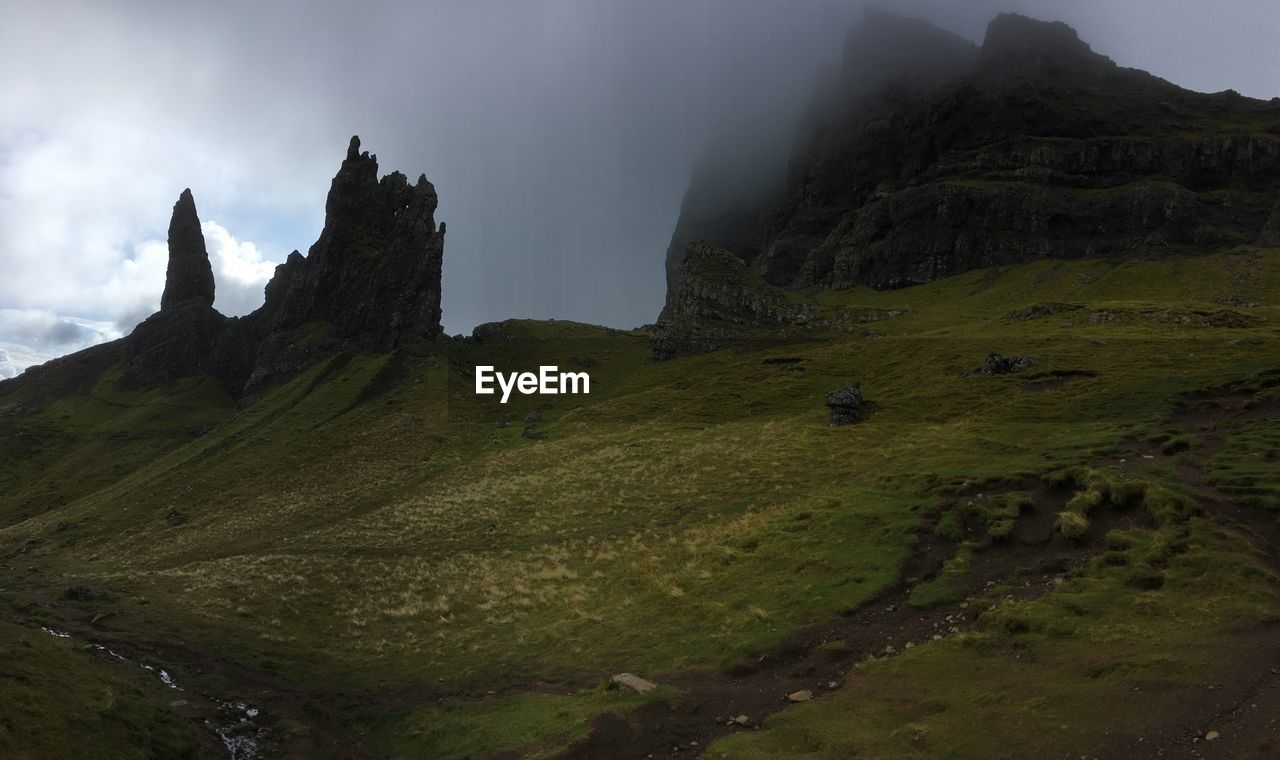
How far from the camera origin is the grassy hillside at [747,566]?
753 inches

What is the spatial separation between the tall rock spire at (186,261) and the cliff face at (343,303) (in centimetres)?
1294

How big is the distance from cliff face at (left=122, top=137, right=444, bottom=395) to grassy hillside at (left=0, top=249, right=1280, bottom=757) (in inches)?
1725

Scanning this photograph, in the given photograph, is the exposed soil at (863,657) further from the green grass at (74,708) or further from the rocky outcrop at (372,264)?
the rocky outcrop at (372,264)

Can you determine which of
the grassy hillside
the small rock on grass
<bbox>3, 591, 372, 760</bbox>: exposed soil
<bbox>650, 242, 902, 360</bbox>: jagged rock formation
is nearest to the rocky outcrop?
the grassy hillside

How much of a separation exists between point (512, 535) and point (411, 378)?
68389 mm

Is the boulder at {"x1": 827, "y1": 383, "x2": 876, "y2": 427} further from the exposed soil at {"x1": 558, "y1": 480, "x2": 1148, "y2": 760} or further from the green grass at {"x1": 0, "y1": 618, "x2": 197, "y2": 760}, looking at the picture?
the green grass at {"x1": 0, "y1": 618, "x2": 197, "y2": 760}

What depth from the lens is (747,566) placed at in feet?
110

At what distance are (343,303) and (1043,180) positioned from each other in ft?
533

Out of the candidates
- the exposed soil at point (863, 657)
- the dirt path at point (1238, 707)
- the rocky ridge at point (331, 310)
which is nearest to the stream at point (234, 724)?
the exposed soil at point (863, 657)

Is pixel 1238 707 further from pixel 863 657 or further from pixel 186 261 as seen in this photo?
pixel 186 261

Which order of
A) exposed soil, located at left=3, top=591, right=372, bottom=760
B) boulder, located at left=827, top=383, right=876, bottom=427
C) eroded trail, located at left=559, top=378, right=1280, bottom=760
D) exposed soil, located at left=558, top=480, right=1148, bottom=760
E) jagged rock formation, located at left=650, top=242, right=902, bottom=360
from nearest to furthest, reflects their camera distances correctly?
eroded trail, located at left=559, top=378, right=1280, bottom=760 → exposed soil, located at left=558, top=480, right=1148, bottom=760 → exposed soil, located at left=3, top=591, right=372, bottom=760 → boulder, located at left=827, top=383, right=876, bottom=427 → jagged rock formation, located at left=650, top=242, right=902, bottom=360

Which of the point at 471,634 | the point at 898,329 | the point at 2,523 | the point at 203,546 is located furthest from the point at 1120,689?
the point at 2,523

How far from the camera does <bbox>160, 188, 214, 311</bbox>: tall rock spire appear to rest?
6831 inches

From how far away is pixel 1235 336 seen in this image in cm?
6694
